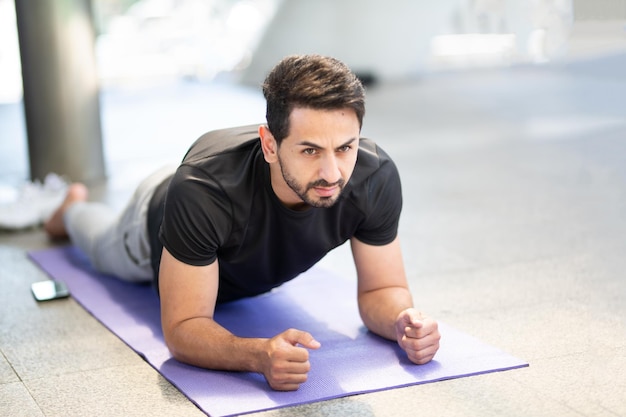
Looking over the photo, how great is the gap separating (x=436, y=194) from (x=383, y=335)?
80.5 inches

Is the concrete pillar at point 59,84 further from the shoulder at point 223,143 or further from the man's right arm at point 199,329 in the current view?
the man's right arm at point 199,329

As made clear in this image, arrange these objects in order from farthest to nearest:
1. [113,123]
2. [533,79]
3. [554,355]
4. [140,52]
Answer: [140,52] < [533,79] < [113,123] < [554,355]

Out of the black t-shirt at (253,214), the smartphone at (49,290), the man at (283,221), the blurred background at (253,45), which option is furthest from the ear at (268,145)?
the blurred background at (253,45)

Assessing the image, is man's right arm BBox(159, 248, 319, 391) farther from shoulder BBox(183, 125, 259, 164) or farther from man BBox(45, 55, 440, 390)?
shoulder BBox(183, 125, 259, 164)

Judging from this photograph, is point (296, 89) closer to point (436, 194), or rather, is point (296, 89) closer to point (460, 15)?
point (436, 194)

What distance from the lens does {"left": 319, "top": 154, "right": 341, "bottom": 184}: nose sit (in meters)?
1.98

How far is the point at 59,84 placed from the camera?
4555 millimetres

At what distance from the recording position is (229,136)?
7.70 feet

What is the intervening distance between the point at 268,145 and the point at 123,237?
0.95 m

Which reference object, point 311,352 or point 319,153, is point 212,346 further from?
point 319,153

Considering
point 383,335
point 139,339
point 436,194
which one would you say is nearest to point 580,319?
point 383,335

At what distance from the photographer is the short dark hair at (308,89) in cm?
197

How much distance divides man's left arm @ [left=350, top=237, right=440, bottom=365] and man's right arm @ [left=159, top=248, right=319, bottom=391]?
274 millimetres

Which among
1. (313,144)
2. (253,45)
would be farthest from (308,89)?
(253,45)
